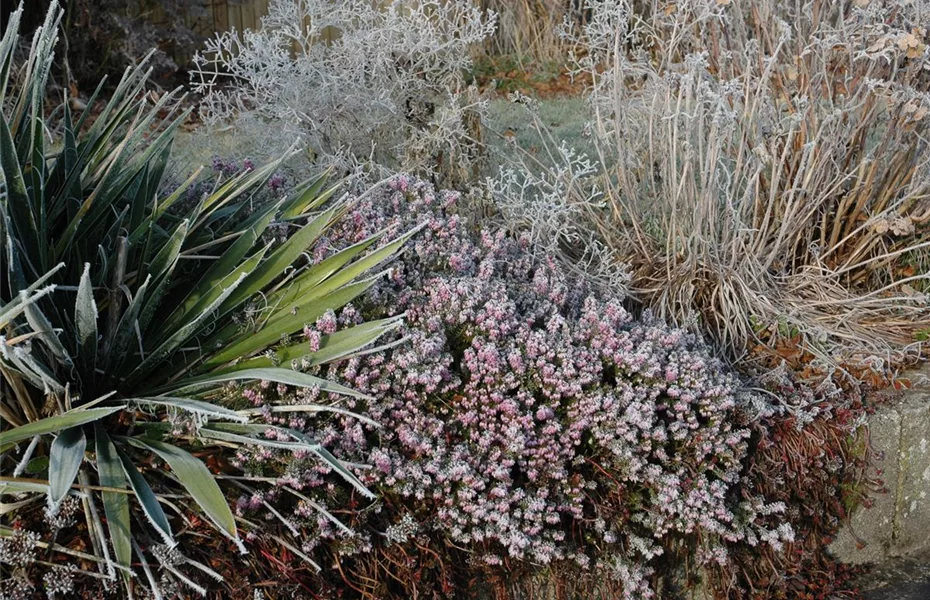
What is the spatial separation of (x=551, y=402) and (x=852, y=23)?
6.74ft

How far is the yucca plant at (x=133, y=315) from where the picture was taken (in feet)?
7.88

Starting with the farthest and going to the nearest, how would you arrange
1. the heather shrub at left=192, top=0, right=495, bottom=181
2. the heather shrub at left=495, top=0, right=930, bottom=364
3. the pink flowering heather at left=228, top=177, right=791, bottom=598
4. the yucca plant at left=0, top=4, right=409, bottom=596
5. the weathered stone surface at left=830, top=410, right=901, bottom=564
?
1. the heather shrub at left=192, top=0, right=495, bottom=181
2. the heather shrub at left=495, top=0, right=930, bottom=364
3. the weathered stone surface at left=830, top=410, right=901, bottom=564
4. the pink flowering heather at left=228, top=177, right=791, bottom=598
5. the yucca plant at left=0, top=4, right=409, bottom=596

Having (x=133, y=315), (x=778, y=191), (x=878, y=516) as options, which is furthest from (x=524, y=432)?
(x=778, y=191)

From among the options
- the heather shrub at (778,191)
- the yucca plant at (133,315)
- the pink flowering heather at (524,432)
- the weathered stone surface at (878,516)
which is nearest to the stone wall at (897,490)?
the weathered stone surface at (878,516)

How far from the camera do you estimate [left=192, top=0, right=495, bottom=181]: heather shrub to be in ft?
13.7

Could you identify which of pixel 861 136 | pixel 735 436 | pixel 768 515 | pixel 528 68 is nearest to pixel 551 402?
pixel 735 436

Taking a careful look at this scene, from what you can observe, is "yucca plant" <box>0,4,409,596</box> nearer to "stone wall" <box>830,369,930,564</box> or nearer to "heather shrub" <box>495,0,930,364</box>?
"heather shrub" <box>495,0,930,364</box>

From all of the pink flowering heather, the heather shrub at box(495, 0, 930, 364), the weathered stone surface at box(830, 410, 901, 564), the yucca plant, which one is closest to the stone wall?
the weathered stone surface at box(830, 410, 901, 564)

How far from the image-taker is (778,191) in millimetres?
4152

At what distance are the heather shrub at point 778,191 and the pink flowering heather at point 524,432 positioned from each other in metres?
0.57

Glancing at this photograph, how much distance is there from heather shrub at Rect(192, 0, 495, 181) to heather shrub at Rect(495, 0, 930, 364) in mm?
599

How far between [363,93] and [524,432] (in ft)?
6.37

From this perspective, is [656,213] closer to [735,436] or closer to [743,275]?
[743,275]

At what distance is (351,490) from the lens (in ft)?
9.11
